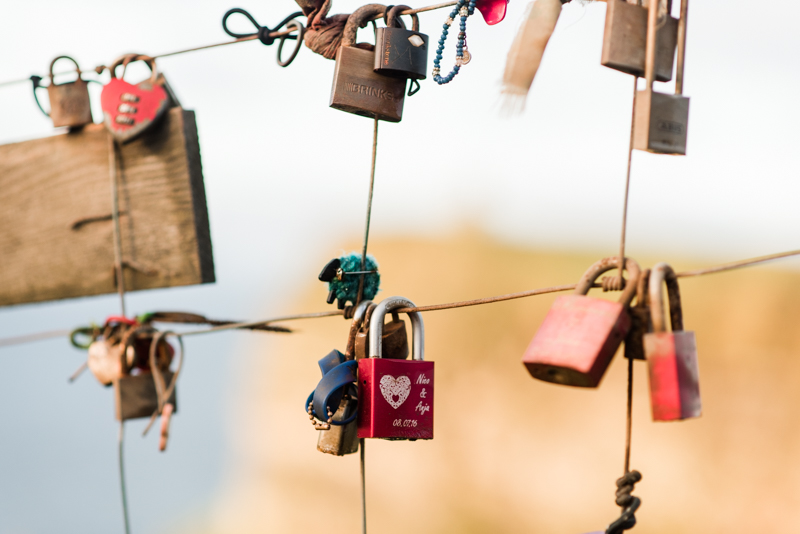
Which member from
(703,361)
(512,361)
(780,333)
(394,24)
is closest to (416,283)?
(512,361)

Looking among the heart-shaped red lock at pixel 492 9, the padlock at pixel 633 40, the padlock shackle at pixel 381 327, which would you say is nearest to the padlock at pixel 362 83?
the heart-shaped red lock at pixel 492 9

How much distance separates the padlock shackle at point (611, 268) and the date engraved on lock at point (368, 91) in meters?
0.40

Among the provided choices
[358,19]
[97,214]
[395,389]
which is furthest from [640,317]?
[97,214]

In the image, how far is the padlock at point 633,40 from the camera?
0.70 meters

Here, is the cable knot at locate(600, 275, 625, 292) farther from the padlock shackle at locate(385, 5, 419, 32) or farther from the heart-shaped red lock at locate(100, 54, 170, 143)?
the heart-shaped red lock at locate(100, 54, 170, 143)

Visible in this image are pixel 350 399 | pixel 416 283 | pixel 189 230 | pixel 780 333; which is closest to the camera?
pixel 350 399

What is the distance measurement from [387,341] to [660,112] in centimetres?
45

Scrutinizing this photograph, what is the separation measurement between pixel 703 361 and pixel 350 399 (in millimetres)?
3885

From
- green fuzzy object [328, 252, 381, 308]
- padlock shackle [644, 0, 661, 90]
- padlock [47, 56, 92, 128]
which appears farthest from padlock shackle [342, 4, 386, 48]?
padlock [47, 56, 92, 128]

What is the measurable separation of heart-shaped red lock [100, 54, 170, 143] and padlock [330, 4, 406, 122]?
1.61 feet

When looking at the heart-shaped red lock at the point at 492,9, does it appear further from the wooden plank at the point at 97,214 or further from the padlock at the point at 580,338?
the wooden plank at the point at 97,214

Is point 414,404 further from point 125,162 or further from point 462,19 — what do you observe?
point 125,162

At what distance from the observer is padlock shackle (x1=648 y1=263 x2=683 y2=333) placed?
2.18 feet

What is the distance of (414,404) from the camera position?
0.94 m
